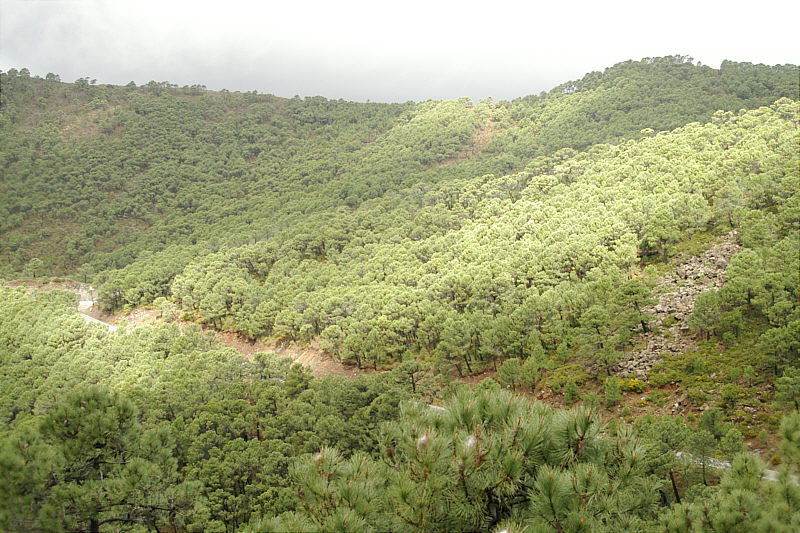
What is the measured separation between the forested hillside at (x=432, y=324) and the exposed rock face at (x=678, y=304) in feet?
0.74

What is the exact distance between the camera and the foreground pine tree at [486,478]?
4941 millimetres

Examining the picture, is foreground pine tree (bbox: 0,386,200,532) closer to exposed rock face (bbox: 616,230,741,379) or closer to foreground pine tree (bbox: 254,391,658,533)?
foreground pine tree (bbox: 254,391,658,533)

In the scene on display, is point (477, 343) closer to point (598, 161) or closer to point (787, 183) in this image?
point (787, 183)

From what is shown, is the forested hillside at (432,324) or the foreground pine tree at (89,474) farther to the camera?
the foreground pine tree at (89,474)

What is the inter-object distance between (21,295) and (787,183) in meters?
83.0

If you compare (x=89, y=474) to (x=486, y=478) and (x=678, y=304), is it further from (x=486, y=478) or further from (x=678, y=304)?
(x=678, y=304)

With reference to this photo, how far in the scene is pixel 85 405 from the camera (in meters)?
8.57

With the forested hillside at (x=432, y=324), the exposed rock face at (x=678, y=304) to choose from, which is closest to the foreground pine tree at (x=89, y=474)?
the forested hillside at (x=432, y=324)

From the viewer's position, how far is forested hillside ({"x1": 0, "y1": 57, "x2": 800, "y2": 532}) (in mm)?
5781

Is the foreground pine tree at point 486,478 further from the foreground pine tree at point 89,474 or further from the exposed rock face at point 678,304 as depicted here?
the exposed rock face at point 678,304

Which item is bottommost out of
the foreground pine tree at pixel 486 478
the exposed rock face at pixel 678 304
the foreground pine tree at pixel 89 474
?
the exposed rock face at pixel 678 304

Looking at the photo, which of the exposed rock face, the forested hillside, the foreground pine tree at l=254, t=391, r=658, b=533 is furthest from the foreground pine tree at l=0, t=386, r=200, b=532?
the exposed rock face

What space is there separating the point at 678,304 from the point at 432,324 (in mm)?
19596

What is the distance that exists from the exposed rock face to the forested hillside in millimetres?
226
